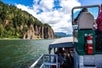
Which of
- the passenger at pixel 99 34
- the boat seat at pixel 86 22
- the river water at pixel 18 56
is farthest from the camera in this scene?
the river water at pixel 18 56

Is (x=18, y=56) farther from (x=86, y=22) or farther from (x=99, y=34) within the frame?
(x=86, y=22)

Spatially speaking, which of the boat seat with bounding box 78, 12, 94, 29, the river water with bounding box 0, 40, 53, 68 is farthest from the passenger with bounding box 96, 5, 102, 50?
the river water with bounding box 0, 40, 53, 68

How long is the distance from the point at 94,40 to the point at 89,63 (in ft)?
2.47

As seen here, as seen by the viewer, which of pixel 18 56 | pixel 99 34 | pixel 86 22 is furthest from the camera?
pixel 18 56

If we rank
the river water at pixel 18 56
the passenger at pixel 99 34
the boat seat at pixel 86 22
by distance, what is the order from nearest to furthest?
the boat seat at pixel 86 22 → the passenger at pixel 99 34 → the river water at pixel 18 56

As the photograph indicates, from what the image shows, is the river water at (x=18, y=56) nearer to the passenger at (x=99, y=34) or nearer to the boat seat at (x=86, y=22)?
the passenger at (x=99, y=34)

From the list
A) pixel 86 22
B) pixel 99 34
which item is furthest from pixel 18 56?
pixel 86 22

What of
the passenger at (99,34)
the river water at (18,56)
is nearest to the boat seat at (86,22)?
the passenger at (99,34)

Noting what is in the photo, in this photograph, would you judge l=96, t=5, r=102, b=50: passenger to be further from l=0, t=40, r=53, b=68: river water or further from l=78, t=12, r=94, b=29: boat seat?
l=0, t=40, r=53, b=68: river water

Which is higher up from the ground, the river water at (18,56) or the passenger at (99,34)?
the passenger at (99,34)

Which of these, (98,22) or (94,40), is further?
(98,22)

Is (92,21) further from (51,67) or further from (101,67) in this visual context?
(51,67)

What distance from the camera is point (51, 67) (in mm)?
11789

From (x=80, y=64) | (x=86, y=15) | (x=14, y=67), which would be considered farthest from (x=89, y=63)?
(x=14, y=67)
